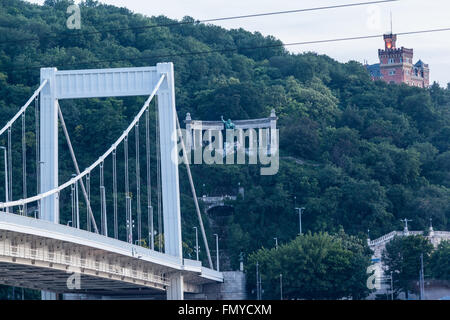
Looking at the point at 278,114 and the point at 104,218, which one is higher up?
the point at 278,114

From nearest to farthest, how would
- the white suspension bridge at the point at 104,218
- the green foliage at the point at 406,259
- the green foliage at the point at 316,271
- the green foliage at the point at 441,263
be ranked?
the white suspension bridge at the point at 104,218 → the green foliage at the point at 441,263 → the green foliage at the point at 316,271 → the green foliage at the point at 406,259

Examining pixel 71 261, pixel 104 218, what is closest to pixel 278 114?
pixel 104 218

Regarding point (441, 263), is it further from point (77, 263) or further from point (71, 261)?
point (71, 261)

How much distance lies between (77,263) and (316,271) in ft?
111

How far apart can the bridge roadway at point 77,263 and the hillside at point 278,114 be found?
26275 millimetres

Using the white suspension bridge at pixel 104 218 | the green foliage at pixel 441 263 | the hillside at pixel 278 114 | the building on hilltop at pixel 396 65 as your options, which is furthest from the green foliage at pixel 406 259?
the building on hilltop at pixel 396 65

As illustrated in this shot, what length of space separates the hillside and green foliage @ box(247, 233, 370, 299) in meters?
8.73

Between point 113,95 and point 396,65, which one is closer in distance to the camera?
point 113,95

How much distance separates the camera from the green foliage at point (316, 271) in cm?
9181

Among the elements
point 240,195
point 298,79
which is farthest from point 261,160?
point 298,79

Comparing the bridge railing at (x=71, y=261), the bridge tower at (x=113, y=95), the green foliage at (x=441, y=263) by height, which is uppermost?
the bridge tower at (x=113, y=95)

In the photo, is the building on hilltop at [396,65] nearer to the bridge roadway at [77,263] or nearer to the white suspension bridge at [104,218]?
the bridge roadway at [77,263]

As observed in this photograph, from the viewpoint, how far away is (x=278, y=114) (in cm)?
12912
